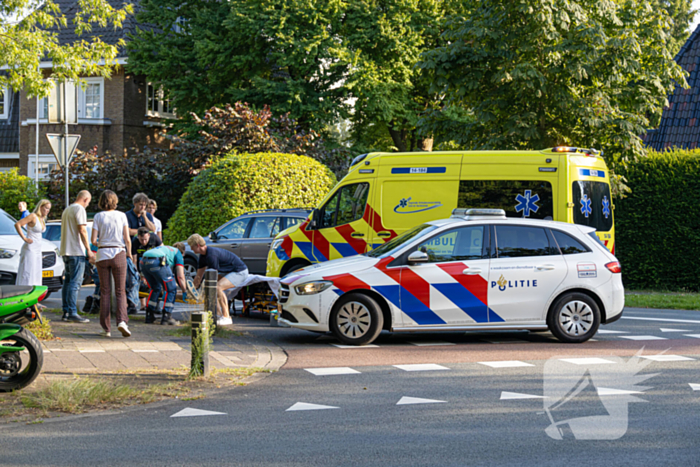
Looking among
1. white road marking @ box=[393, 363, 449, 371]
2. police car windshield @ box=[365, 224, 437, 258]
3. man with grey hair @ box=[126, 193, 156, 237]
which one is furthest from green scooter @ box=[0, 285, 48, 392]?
man with grey hair @ box=[126, 193, 156, 237]

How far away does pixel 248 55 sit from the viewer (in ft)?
86.5

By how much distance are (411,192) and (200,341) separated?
18.3 feet

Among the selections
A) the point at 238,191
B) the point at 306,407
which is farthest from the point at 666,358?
the point at 238,191

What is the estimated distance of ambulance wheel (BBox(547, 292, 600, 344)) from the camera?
9.70 metres

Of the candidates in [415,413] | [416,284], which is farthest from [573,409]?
[416,284]

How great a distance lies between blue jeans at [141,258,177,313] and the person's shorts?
0.84m

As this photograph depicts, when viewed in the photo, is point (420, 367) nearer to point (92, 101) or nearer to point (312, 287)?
point (312, 287)

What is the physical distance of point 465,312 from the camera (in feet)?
31.3

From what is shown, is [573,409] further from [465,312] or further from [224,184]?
[224,184]

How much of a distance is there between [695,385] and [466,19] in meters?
11.4

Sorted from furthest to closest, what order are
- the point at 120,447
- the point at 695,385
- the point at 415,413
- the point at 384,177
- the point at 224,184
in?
the point at 224,184, the point at 384,177, the point at 695,385, the point at 415,413, the point at 120,447

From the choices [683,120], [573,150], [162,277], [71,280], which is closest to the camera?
[71,280]

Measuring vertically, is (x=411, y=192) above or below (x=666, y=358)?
above

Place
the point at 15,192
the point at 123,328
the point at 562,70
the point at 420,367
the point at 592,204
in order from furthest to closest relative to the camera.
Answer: the point at 15,192 → the point at 562,70 → the point at 592,204 → the point at 123,328 → the point at 420,367
